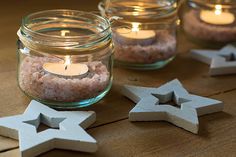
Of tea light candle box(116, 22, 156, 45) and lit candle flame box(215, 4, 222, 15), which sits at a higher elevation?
lit candle flame box(215, 4, 222, 15)

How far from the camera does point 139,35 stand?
833 millimetres

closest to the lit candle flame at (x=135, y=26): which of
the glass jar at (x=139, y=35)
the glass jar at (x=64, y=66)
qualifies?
the glass jar at (x=139, y=35)

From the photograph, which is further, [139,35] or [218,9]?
[218,9]

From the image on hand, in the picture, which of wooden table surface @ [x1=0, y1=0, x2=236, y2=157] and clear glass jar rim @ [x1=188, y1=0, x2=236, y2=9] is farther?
clear glass jar rim @ [x1=188, y1=0, x2=236, y2=9]

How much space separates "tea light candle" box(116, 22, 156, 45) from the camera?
825 mm

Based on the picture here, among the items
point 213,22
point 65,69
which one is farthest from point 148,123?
point 213,22

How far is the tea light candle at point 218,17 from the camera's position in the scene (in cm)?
95

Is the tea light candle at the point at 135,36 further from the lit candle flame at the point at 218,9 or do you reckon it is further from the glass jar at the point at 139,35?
the lit candle flame at the point at 218,9

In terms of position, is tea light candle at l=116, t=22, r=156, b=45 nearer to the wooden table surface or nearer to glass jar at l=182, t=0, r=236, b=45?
the wooden table surface

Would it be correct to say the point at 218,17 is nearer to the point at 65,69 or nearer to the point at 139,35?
the point at 139,35

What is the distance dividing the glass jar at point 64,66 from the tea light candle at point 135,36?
0.10 m

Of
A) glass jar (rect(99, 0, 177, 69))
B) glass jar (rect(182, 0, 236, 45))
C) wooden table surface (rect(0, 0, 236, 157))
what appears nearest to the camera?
wooden table surface (rect(0, 0, 236, 157))

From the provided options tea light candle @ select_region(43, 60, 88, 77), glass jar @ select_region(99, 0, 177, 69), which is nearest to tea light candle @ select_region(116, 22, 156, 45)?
glass jar @ select_region(99, 0, 177, 69)

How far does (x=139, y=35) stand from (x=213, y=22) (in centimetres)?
20
